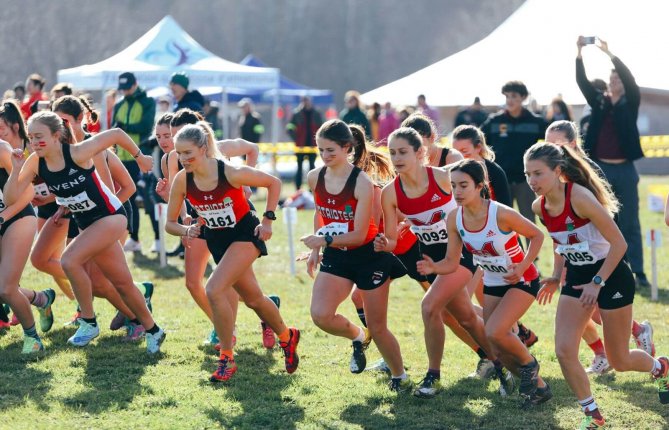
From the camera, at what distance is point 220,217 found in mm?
6805

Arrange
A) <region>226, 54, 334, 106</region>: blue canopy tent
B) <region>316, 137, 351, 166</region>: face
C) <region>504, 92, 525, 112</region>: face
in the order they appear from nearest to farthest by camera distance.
→ <region>316, 137, 351, 166</region>: face < <region>504, 92, 525, 112</region>: face < <region>226, 54, 334, 106</region>: blue canopy tent

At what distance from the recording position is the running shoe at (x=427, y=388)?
6.44 metres

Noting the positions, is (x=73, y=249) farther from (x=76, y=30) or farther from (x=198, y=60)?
(x=76, y=30)

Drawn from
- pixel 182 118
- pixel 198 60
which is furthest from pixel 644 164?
pixel 182 118

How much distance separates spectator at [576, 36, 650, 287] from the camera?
408 inches

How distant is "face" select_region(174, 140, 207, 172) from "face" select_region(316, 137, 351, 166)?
82 centimetres

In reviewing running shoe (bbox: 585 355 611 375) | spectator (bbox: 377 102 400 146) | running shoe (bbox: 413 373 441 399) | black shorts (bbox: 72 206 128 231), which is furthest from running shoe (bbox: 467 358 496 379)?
spectator (bbox: 377 102 400 146)

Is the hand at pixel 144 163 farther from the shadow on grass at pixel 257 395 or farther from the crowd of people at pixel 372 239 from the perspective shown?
the shadow on grass at pixel 257 395

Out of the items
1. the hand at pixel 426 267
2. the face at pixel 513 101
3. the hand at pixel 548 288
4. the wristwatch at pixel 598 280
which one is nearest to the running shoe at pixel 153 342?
the hand at pixel 426 267

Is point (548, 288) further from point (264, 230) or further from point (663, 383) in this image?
point (264, 230)

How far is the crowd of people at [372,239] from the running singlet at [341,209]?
0.03 ft

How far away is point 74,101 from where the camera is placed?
8.20 metres

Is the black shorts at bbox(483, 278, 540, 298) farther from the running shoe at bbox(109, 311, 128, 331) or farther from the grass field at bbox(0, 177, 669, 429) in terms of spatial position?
the running shoe at bbox(109, 311, 128, 331)

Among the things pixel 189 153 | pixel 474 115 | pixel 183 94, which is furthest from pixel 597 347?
pixel 474 115
